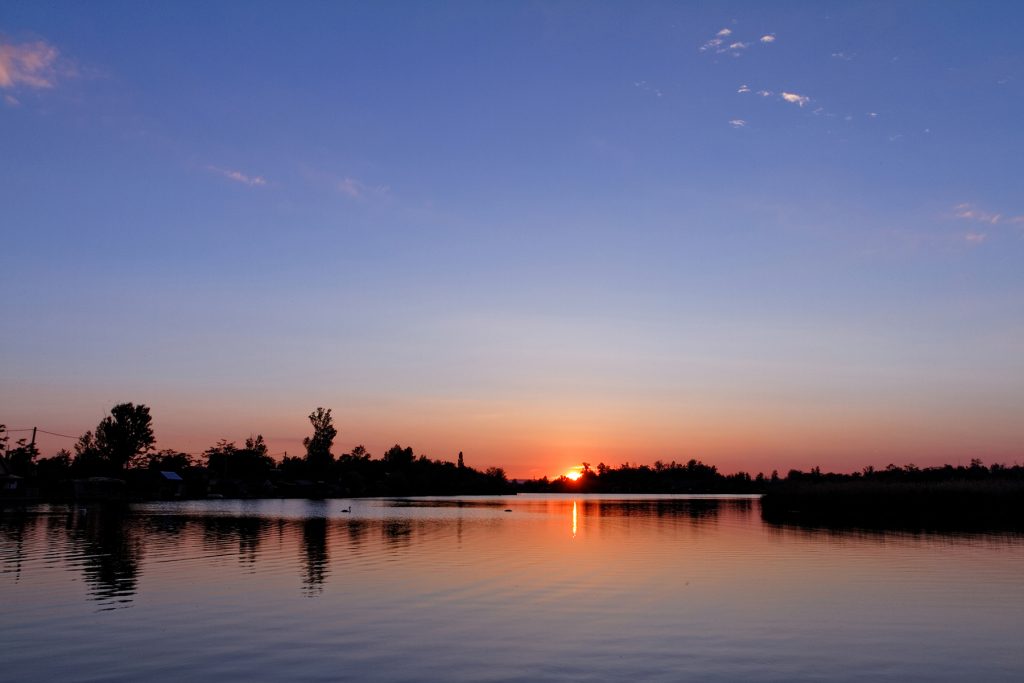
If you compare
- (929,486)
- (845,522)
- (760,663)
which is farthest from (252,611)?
(929,486)

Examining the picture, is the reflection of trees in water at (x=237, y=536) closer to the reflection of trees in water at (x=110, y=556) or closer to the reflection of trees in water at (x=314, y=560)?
the reflection of trees in water at (x=314, y=560)

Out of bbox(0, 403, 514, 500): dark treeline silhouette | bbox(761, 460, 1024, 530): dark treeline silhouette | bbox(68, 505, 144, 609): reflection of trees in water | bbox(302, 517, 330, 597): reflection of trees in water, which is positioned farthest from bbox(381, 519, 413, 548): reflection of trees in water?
bbox(0, 403, 514, 500): dark treeline silhouette

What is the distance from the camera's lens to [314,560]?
124ft

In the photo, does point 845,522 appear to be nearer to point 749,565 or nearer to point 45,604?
point 749,565

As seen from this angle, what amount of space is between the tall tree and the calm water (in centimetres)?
14423

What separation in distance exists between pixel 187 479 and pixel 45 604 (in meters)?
150

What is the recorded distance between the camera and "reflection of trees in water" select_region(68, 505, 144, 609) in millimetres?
26672

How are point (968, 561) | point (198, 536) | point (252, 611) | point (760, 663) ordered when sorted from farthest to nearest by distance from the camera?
point (198, 536) → point (968, 561) → point (252, 611) → point (760, 663)

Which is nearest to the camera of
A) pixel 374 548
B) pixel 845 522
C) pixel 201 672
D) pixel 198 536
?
pixel 201 672

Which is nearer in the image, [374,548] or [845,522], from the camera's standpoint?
[374,548]

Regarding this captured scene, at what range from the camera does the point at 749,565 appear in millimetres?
37375

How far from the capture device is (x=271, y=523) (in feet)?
221

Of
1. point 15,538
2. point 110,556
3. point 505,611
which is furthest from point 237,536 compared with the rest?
point 505,611

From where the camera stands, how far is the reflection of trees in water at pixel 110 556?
2667cm
